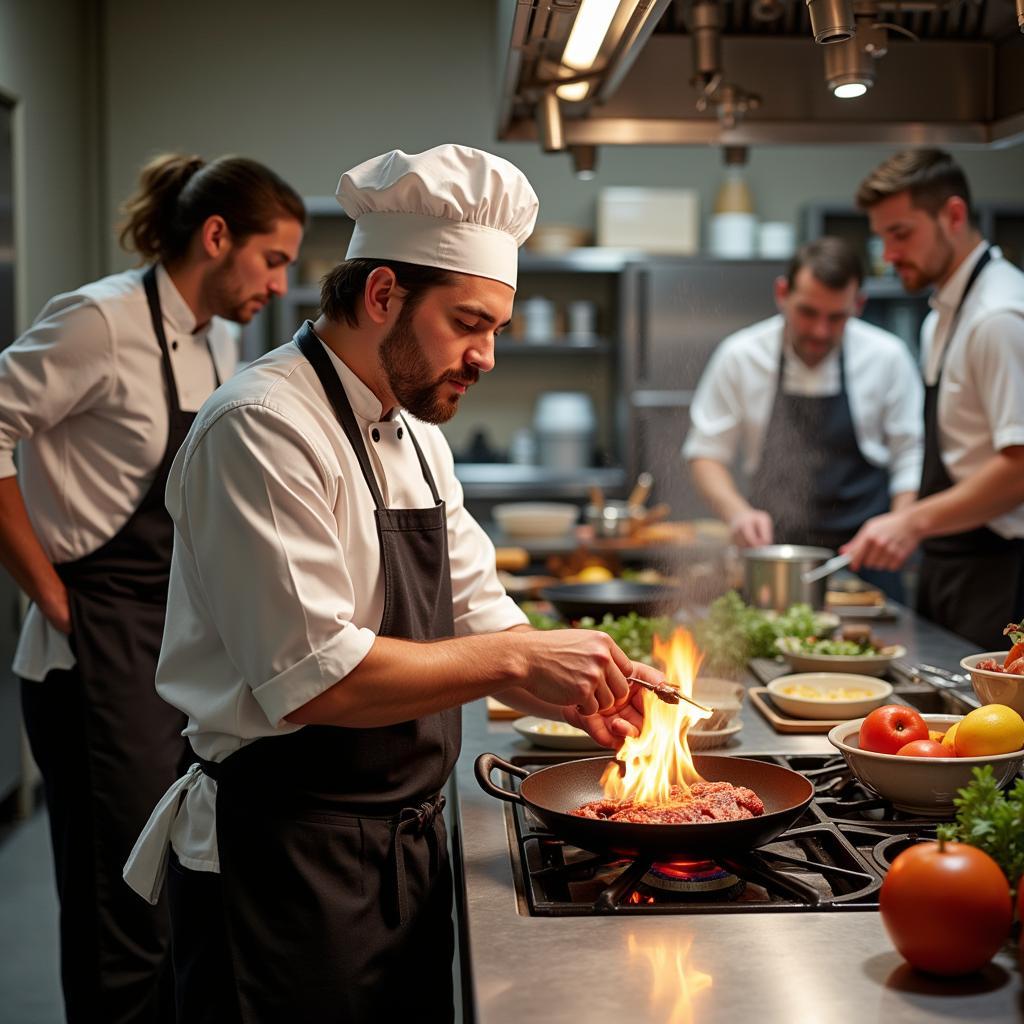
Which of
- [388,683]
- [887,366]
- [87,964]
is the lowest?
[87,964]

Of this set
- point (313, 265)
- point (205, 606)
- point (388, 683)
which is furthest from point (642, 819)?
point (313, 265)

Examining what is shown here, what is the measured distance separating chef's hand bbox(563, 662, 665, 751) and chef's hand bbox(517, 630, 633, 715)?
6.7 inches

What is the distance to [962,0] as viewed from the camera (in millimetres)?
2428

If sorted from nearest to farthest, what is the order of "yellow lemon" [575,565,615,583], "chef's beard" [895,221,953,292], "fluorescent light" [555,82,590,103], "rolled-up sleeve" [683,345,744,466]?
"fluorescent light" [555,82,590,103], "chef's beard" [895,221,953,292], "yellow lemon" [575,565,615,583], "rolled-up sleeve" [683,345,744,466]

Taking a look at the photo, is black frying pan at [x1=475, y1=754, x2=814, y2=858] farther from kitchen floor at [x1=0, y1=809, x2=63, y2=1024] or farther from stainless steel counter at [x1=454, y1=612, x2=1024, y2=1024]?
kitchen floor at [x1=0, y1=809, x2=63, y2=1024]

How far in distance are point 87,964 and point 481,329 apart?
1.65 metres

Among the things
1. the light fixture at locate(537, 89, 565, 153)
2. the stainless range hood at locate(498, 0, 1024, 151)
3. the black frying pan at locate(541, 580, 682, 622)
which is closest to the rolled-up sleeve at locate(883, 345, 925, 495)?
the stainless range hood at locate(498, 0, 1024, 151)

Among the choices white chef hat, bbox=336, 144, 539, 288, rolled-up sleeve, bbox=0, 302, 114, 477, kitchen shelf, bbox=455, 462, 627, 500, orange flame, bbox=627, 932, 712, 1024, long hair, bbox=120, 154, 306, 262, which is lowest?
kitchen shelf, bbox=455, 462, 627, 500

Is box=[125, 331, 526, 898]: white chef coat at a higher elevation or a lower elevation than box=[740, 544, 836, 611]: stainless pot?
higher

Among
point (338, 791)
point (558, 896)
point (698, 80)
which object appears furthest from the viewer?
point (698, 80)

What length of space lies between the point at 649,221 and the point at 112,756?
4.45 m

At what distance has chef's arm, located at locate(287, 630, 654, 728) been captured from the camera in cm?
148

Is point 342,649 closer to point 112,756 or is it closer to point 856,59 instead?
point 112,756

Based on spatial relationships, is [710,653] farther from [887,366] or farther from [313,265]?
A: [313,265]
